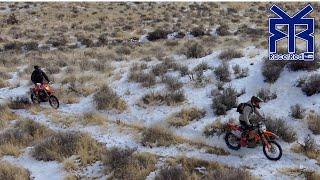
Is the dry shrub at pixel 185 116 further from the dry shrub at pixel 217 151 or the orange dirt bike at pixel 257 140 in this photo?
the orange dirt bike at pixel 257 140

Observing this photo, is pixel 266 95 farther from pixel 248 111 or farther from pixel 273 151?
pixel 273 151

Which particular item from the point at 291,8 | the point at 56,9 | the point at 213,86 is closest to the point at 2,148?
the point at 213,86

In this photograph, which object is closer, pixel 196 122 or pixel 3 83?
pixel 196 122

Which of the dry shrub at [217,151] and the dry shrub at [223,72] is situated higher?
the dry shrub at [223,72]

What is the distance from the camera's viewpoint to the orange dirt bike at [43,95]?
57.1 feet

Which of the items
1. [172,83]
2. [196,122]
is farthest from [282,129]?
[172,83]

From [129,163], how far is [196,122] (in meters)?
3.59

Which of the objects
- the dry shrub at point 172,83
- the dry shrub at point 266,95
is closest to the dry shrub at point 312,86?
the dry shrub at point 266,95

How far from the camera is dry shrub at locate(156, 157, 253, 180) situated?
10.9 metres

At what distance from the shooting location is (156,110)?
16.1 metres

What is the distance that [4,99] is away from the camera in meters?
18.8

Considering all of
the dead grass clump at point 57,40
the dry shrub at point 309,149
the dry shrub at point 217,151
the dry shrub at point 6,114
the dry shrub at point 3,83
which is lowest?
the dry shrub at point 217,151

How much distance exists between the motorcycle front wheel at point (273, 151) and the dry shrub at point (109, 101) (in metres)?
6.21

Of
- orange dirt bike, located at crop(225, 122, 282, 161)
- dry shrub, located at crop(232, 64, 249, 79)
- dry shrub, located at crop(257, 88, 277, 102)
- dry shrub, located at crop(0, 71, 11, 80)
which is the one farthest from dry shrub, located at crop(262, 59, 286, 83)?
dry shrub, located at crop(0, 71, 11, 80)
